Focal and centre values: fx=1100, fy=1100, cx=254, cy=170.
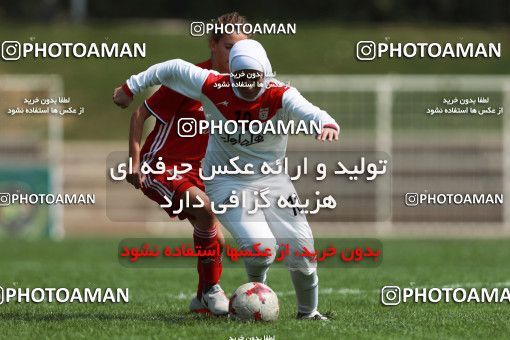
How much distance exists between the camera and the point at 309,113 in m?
7.94

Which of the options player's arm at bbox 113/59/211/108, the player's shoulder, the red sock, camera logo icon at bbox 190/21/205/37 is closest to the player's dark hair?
player's arm at bbox 113/59/211/108

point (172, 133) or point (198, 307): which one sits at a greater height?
point (172, 133)

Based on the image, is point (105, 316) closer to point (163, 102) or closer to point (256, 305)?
point (256, 305)

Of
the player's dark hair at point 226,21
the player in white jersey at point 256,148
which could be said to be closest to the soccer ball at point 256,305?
the player in white jersey at point 256,148

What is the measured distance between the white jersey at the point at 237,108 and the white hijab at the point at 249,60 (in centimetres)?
9

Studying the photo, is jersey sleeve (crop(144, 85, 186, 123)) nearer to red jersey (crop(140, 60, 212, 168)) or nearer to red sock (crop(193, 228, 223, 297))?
red jersey (crop(140, 60, 212, 168))

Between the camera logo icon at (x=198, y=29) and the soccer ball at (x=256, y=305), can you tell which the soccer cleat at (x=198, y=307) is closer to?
the soccer ball at (x=256, y=305)

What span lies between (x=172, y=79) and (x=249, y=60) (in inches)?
36.5

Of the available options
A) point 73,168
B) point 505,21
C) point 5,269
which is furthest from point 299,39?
point 5,269

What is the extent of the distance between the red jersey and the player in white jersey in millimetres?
808

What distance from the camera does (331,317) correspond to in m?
8.62

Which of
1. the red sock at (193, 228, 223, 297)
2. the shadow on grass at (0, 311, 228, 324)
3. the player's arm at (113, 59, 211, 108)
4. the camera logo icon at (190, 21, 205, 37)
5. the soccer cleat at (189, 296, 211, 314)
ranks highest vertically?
the camera logo icon at (190, 21, 205, 37)

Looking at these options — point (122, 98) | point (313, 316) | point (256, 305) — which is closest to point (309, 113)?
point (256, 305)

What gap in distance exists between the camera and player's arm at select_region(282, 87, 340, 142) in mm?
7672
